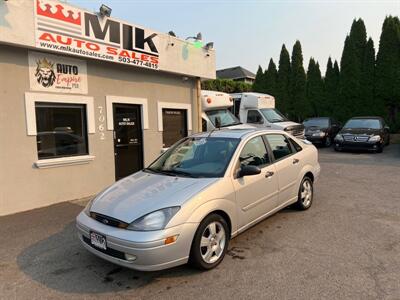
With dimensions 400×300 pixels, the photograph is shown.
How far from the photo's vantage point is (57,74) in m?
6.81

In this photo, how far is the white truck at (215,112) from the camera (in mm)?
11922

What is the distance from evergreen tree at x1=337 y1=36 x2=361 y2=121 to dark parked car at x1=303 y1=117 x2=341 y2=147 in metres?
3.59

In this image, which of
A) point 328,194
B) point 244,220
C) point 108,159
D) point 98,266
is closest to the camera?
point 98,266

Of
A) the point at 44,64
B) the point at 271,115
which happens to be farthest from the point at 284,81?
the point at 44,64

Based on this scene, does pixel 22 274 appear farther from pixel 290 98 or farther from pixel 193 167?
pixel 290 98

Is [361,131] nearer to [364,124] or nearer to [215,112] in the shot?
[364,124]

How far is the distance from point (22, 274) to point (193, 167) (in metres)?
2.42

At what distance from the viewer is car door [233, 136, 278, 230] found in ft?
13.9

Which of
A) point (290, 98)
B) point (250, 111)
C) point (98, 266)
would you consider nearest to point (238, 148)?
point (98, 266)

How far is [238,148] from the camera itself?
14.8ft

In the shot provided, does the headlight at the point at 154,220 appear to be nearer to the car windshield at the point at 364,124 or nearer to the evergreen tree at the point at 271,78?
the car windshield at the point at 364,124

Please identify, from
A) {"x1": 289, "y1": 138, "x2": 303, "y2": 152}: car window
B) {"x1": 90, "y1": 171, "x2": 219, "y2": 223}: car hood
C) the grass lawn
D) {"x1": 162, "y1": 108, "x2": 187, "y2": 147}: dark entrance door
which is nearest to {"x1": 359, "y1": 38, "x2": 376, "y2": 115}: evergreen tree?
the grass lawn

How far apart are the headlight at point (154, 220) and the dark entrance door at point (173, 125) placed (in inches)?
236

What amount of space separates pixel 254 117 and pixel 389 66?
1029cm
